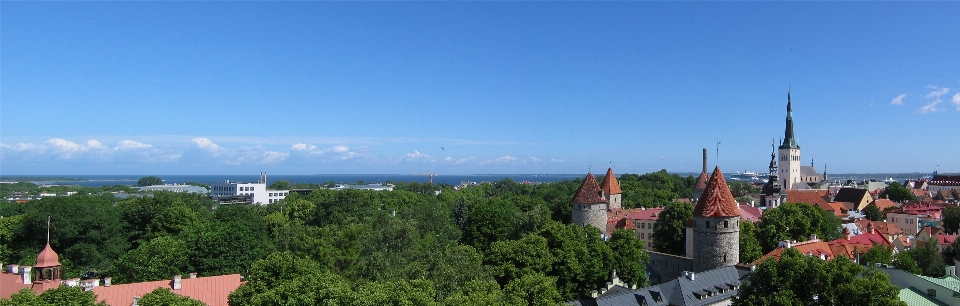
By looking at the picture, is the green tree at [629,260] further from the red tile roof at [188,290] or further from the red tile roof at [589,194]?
the red tile roof at [188,290]

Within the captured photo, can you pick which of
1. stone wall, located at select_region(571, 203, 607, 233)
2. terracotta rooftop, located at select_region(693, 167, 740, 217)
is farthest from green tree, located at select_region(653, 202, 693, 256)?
terracotta rooftop, located at select_region(693, 167, 740, 217)

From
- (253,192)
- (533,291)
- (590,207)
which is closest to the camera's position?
(533,291)

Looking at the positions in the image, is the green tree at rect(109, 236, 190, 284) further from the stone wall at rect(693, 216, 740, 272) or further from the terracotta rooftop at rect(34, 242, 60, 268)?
the stone wall at rect(693, 216, 740, 272)

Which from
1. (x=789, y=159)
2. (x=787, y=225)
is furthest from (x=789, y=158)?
(x=787, y=225)

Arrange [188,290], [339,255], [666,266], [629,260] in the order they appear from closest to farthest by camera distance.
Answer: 1. [188,290]
2. [339,255]
3. [629,260]
4. [666,266]

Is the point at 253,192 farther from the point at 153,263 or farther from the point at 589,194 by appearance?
the point at 153,263

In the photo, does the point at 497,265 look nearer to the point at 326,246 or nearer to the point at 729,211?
the point at 326,246

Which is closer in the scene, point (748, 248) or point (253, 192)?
point (748, 248)
